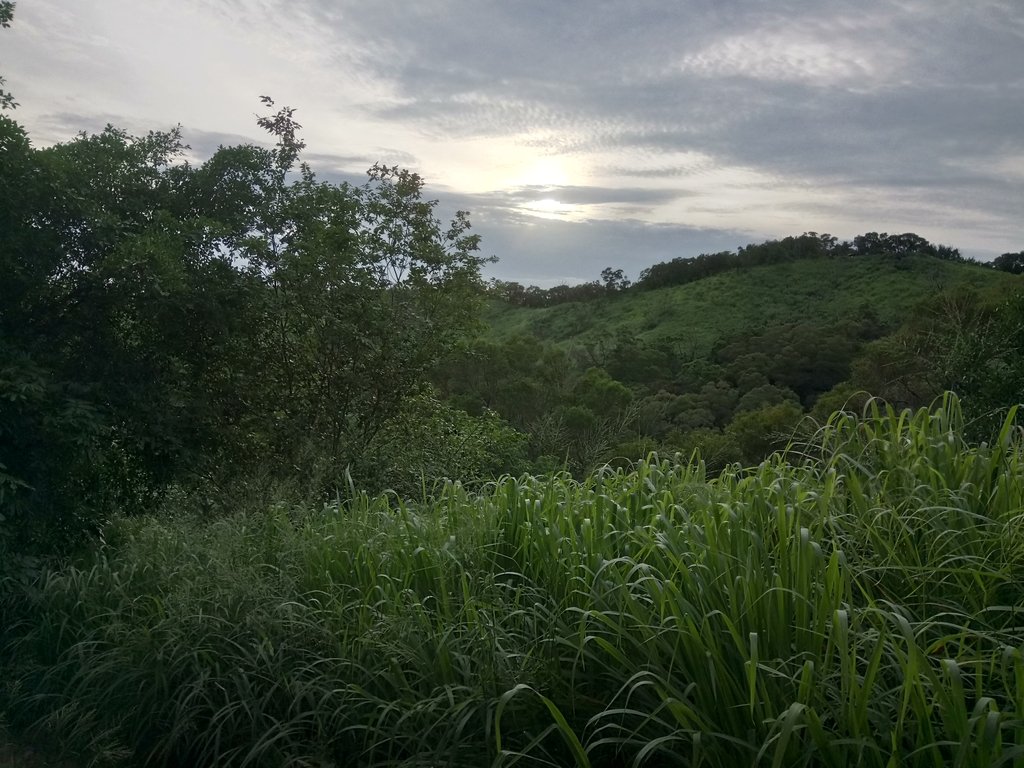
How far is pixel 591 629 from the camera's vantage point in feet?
10.2

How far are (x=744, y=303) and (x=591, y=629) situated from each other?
38.8 m

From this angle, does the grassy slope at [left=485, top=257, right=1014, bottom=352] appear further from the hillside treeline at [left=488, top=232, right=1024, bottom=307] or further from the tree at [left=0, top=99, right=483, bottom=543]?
the tree at [left=0, top=99, right=483, bottom=543]

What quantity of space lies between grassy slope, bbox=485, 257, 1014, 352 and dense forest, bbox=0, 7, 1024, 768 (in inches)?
984

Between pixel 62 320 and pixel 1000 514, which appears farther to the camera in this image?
pixel 62 320

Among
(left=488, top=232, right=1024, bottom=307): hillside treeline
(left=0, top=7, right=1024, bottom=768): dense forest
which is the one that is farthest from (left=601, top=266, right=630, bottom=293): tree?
(left=0, top=7, right=1024, bottom=768): dense forest

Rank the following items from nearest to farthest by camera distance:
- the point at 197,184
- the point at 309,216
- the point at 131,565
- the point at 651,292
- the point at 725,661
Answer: the point at 725,661 < the point at 131,565 < the point at 197,184 < the point at 309,216 < the point at 651,292

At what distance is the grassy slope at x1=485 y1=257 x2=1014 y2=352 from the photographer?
34656 millimetres

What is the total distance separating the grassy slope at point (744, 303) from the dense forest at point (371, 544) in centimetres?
2500

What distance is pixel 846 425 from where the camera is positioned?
13.5ft

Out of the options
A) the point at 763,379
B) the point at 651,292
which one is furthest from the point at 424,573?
the point at 651,292

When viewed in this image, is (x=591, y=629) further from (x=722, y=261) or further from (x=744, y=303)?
(x=722, y=261)

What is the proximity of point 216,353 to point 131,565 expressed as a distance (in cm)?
219

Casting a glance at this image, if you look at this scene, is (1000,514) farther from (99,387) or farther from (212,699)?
(99,387)

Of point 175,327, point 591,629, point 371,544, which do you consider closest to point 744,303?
point 175,327
